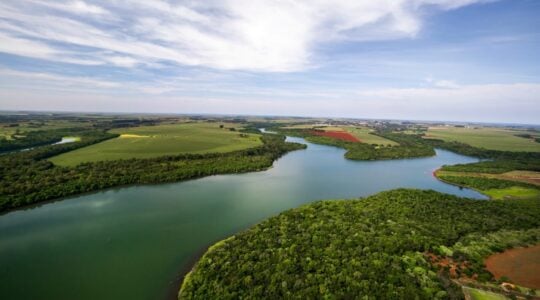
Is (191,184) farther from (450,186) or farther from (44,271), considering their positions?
(450,186)

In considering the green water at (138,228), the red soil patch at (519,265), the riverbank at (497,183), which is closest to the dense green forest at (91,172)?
the green water at (138,228)

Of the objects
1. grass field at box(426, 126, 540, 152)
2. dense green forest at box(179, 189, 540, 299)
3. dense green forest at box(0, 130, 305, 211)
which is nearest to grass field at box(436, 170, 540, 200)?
dense green forest at box(179, 189, 540, 299)

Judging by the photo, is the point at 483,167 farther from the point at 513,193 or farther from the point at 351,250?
the point at 351,250

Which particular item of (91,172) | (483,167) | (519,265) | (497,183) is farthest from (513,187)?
(91,172)

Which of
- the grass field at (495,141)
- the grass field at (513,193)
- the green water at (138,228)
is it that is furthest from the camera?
the grass field at (495,141)

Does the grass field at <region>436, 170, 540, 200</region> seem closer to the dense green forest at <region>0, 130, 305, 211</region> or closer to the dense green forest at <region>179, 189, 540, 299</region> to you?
the dense green forest at <region>179, 189, 540, 299</region>

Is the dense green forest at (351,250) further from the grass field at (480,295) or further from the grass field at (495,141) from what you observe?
the grass field at (495,141)
